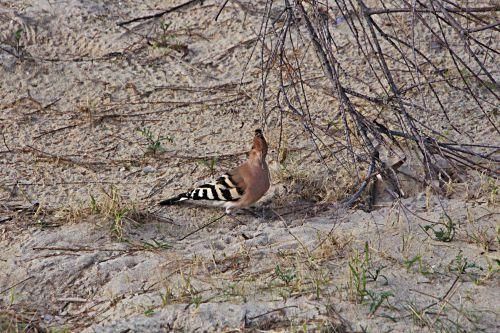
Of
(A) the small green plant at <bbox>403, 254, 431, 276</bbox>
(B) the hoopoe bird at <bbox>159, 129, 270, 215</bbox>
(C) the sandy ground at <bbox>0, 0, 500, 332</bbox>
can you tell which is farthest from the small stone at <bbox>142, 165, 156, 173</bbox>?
(A) the small green plant at <bbox>403, 254, 431, 276</bbox>

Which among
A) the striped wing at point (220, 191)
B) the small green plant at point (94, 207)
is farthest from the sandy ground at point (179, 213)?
the striped wing at point (220, 191)

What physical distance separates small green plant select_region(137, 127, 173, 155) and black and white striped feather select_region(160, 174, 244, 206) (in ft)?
2.23

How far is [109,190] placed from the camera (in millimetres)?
5891

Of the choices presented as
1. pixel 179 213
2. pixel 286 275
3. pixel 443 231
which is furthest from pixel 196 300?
pixel 443 231

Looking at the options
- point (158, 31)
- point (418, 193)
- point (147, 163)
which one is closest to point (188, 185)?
point (147, 163)

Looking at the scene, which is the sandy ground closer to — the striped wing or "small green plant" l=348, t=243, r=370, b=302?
"small green plant" l=348, t=243, r=370, b=302

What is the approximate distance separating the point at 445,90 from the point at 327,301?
2871mm

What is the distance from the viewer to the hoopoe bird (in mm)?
5586

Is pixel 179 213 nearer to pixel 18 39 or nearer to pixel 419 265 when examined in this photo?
pixel 419 265

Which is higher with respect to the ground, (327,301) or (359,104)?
(359,104)

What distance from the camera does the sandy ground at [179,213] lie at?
14.6 feet

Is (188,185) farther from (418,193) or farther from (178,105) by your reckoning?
(418,193)

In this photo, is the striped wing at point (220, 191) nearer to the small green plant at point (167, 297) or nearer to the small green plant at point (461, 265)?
the small green plant at point (167, 297)

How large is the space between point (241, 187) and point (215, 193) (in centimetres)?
17
